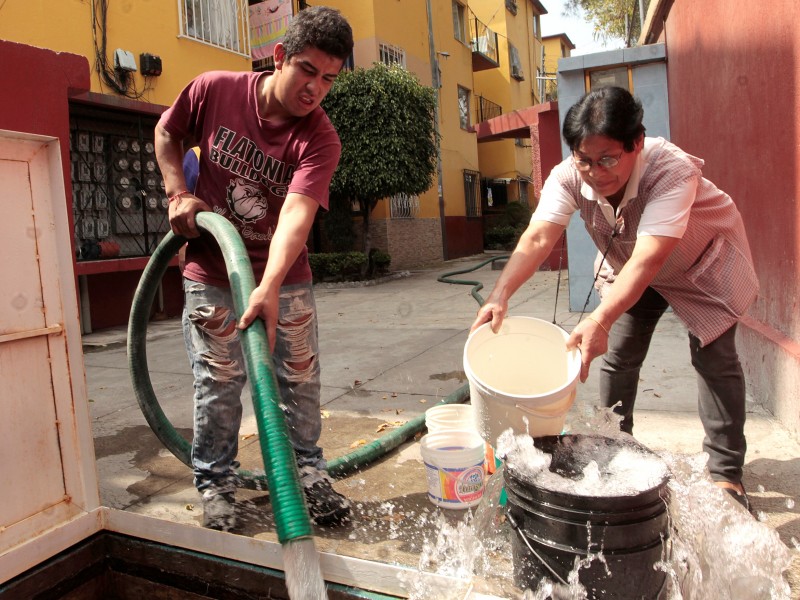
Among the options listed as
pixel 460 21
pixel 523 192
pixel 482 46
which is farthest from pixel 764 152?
pixel 523 192

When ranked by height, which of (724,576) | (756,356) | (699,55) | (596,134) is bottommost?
(724,576)

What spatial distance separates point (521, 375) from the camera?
7.80 feet

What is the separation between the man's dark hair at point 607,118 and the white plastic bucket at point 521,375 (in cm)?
64

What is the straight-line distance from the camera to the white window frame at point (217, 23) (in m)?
9.26

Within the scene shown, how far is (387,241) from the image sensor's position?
14734 mm

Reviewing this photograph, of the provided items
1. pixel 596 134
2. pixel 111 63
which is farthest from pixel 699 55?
pixel 111 63

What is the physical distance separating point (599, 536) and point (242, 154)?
172 cm

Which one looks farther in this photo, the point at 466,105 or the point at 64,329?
the point at 466,105

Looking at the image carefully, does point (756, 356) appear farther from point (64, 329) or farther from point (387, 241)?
point (387, 241)

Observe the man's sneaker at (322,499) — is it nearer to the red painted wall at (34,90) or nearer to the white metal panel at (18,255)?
the white metal panel at (18,255)

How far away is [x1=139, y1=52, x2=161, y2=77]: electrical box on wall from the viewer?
8.42 meters

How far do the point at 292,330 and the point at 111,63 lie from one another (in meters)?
7.17

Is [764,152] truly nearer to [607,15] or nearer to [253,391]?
[253,391]

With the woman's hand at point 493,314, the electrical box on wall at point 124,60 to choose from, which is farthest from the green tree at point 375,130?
the woman's hand at point 493,314
